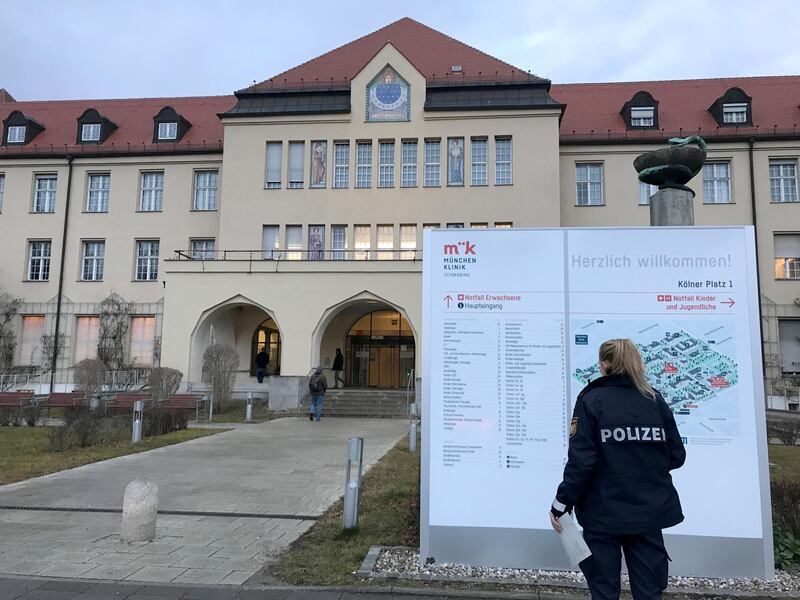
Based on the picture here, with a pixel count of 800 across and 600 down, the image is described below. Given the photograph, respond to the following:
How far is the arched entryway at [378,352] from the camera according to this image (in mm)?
30859

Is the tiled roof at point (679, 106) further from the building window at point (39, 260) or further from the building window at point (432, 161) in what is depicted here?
the building window at point (39, 260)

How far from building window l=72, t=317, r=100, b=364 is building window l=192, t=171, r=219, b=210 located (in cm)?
827

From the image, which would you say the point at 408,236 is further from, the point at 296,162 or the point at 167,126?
the point at 167,126

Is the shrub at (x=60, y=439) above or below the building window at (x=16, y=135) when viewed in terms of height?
below

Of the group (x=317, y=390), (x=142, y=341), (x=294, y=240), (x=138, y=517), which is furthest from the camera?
(x=142, y=341)

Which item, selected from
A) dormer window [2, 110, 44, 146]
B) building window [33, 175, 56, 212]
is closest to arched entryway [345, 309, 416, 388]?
building window [33, 175, 56, 212]

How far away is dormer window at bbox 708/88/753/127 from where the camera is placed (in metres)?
30.7

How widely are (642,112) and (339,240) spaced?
56.2ft

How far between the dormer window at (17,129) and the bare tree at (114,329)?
38.0 ft

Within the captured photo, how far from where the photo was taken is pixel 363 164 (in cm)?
2991

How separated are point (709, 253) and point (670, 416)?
2532mm

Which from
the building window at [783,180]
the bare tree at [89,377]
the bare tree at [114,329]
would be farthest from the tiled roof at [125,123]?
the building window at [783,180]

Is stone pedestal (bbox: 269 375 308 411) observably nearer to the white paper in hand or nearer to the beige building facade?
the beige building facade

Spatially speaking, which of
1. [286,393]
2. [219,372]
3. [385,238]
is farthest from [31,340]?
[385,238]
